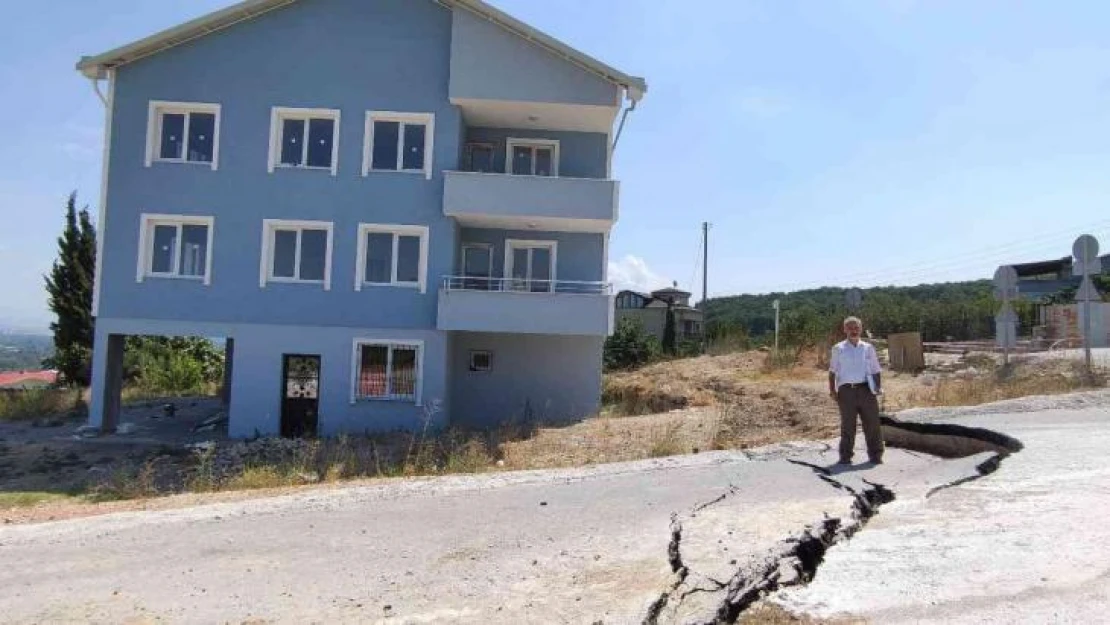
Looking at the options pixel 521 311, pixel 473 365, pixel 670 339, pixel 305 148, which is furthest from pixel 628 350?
pixel 305 148

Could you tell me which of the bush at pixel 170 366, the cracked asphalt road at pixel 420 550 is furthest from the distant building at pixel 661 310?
the cracked asphalt road at pixel 420 550

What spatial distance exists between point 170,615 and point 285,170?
1740cm

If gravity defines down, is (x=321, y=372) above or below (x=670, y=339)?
below

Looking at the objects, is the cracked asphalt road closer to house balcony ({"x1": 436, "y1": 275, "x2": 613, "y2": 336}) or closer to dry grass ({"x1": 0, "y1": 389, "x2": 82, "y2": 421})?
house balcony ({"x1": 436, "y1": 275, "x2": 613, "y2": 336})

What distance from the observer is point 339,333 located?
20.8 m

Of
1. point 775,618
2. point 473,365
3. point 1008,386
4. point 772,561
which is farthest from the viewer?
point 473,365

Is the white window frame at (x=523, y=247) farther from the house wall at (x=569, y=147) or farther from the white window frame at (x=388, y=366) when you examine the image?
the white window frame at (x=388, y=366)

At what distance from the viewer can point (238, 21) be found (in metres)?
21.2

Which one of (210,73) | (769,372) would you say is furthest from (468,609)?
(769,372)

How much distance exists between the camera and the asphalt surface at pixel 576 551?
16.5 ft

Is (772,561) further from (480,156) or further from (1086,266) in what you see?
(480,156)

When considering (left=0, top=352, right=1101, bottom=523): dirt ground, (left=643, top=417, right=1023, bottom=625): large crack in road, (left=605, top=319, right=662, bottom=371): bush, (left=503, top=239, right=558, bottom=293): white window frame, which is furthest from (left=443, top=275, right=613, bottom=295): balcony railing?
(left=605, top=319, right=662, bottom=371): bush

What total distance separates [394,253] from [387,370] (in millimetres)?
3026

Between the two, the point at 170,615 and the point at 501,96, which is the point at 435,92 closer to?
the point at 501,96
